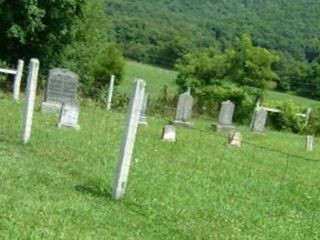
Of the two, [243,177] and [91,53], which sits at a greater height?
[91,53]

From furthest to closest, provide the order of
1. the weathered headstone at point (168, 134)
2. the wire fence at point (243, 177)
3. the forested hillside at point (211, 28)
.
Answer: the forested hillside at point (211, 28), the weathered headstone at point (168, 134), the wire fence at point (243, 177)

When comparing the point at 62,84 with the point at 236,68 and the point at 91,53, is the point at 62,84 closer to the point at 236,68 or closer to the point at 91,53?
the point at 91,53

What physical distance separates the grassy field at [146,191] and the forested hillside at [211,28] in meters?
64.8

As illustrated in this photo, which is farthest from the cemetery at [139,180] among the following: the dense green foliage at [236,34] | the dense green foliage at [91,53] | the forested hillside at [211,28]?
the forested hillside at [211,28]

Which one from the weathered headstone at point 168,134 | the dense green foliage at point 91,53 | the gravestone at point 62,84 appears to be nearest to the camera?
the weathered headstone at point 168,134

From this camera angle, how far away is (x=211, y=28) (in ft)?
325

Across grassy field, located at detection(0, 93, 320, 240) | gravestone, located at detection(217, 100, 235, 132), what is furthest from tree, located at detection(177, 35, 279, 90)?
grassy field, located at detection(0, 93, 320, 240)

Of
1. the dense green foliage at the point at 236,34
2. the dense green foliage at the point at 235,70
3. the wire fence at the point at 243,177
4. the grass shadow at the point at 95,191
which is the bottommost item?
the wire fence at the point at 243,177

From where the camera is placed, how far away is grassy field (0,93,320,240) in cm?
771

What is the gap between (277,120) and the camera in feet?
113

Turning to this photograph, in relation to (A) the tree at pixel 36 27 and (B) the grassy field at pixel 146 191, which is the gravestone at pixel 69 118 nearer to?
(B) the grassy field at pixel 146 191

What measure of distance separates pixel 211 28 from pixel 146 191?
9042 centimetres

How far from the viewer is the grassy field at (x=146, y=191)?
7.71 m

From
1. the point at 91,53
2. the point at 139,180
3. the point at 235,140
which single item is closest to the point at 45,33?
the point at 91,53
